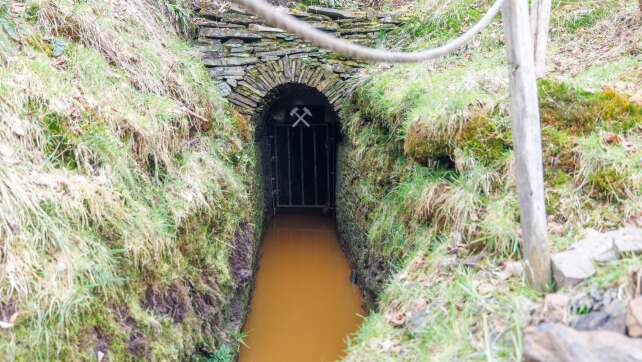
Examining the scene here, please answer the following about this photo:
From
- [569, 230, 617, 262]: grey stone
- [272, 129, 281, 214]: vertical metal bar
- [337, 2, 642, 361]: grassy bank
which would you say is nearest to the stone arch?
[337, 2, 642, 361]: grassy bank

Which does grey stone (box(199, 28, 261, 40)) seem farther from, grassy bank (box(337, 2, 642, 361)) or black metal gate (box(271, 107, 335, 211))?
black metal gate (box(271, 107, 335, 211))

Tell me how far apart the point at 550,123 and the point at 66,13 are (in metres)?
3.60

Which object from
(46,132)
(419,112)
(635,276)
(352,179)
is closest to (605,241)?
(635,276)

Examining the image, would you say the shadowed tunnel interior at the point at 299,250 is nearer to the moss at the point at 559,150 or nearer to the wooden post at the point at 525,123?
the moss at the point at 559,150

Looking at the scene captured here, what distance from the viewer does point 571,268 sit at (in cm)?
200

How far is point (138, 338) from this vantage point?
2381 mm

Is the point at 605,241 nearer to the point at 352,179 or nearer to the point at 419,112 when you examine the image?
the point at 419,112

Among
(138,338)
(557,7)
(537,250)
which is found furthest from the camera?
(557,7)

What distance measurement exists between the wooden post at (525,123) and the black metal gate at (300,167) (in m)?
6.27

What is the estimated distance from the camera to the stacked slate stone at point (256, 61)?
5.64 m

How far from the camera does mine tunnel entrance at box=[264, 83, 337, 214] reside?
789 cm

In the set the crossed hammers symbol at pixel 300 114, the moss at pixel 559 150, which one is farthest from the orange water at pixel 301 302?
the moss at pixel 559 150

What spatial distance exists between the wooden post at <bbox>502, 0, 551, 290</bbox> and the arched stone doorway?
17.3ft

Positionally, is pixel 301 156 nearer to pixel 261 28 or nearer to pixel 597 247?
pixel 261 28
